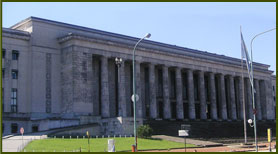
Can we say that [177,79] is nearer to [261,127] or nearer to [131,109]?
[131,109]

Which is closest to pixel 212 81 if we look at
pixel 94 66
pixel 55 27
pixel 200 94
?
pixel 200 94

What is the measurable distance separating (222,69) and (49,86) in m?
44.8

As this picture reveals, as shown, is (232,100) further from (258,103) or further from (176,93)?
(176,93)

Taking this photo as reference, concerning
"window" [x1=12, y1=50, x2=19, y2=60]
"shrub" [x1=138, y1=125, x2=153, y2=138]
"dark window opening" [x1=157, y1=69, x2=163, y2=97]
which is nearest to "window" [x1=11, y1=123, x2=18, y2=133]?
"window" [x1=12, y1=50, x2=19, y2=60]

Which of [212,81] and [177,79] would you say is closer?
[177,79]

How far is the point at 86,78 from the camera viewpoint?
67.7 metres

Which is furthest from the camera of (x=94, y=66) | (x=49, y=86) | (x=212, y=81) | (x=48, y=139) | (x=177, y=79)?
(x=212, y=81)

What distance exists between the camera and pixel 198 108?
9338 centimetres

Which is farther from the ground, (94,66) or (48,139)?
(94,66)

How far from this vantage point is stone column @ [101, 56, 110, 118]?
69.8 m

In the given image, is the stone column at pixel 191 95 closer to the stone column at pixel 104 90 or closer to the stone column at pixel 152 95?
the stone column at pixel 152 95

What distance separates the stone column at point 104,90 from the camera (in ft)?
229

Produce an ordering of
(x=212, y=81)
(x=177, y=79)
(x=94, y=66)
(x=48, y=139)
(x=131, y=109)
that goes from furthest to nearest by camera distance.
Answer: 1. (x=212, y=81)
2. (x=177, y=79)
3. (x=131, y=109)
4. (x=94, y=66)
5. (x=48, y=139)

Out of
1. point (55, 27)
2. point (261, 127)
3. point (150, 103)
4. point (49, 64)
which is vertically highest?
point (55, 27)
